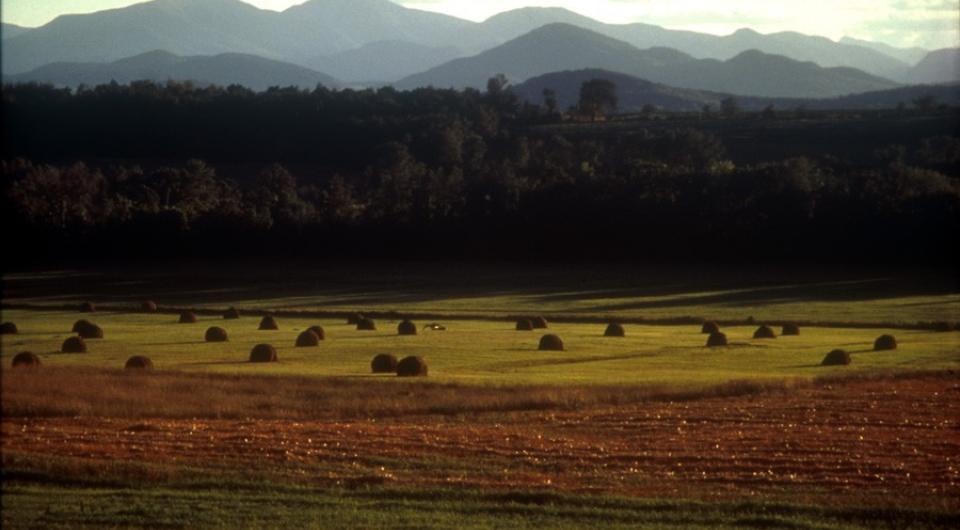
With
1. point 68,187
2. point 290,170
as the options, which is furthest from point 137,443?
point 290,170

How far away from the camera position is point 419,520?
15.6m

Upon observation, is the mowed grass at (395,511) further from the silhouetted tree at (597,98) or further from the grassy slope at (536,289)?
the silhouetted tree at (597,98)

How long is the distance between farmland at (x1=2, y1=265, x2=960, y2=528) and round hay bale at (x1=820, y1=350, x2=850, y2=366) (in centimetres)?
50

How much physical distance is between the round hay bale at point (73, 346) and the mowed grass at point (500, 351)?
0.34 meters

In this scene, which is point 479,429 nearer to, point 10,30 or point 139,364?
point 139,364

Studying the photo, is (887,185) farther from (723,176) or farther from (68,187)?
(68,187)

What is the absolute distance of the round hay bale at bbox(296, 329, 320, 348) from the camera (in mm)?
39500

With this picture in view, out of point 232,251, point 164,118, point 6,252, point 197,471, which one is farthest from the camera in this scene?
point 232,251

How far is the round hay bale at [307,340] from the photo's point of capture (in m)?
39.5

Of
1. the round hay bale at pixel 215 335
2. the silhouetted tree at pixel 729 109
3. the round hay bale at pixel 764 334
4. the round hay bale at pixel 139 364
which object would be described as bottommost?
the round hay bale at pixel 764 334

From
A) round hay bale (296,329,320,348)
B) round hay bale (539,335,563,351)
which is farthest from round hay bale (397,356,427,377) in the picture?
round hay bale (296,329,320,348)

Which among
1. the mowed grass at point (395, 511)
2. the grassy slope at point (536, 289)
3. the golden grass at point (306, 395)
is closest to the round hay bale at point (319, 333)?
the grassy slope at point (536, 289)

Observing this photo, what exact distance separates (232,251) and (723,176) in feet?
103

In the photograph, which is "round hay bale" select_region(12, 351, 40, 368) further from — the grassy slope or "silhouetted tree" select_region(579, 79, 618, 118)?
"silhouetted tree" select_region(579, 79, 618, 118)
